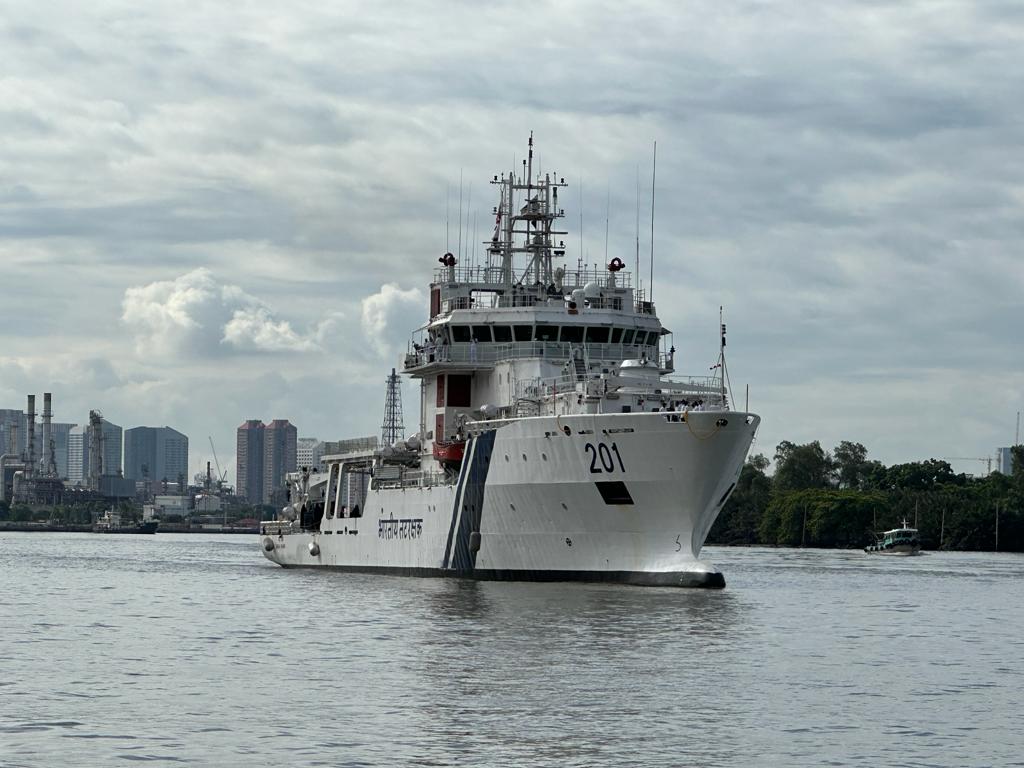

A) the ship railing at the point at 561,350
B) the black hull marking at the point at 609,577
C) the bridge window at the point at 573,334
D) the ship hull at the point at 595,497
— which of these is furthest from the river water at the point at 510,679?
the bridge window at the point at 573,334

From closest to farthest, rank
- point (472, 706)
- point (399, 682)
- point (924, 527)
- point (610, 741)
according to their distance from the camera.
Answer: point (610, 741) < point (472, 706) < point (399, 682) < point (924, 527)

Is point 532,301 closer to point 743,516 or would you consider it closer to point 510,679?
point 510,679

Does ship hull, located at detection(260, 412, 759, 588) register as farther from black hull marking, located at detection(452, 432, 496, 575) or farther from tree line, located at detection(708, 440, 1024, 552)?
tree line, located at detection(708, 440, 1024, 552)

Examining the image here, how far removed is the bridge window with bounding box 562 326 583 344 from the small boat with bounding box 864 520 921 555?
68.1m

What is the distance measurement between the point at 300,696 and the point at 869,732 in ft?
31.3

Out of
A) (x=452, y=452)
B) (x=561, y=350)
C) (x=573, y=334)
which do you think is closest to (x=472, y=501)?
(x=452, y=452)

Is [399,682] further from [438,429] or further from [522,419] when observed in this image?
[438,429]

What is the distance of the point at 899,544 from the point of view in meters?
121

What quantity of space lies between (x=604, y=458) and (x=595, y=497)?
4.49 ft

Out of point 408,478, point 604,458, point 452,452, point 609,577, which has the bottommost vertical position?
point 609,577

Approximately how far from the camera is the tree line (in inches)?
5418

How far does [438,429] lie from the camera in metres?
60.8

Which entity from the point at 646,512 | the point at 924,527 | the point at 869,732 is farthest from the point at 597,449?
the point at 924,527

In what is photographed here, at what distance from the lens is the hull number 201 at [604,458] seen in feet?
161
